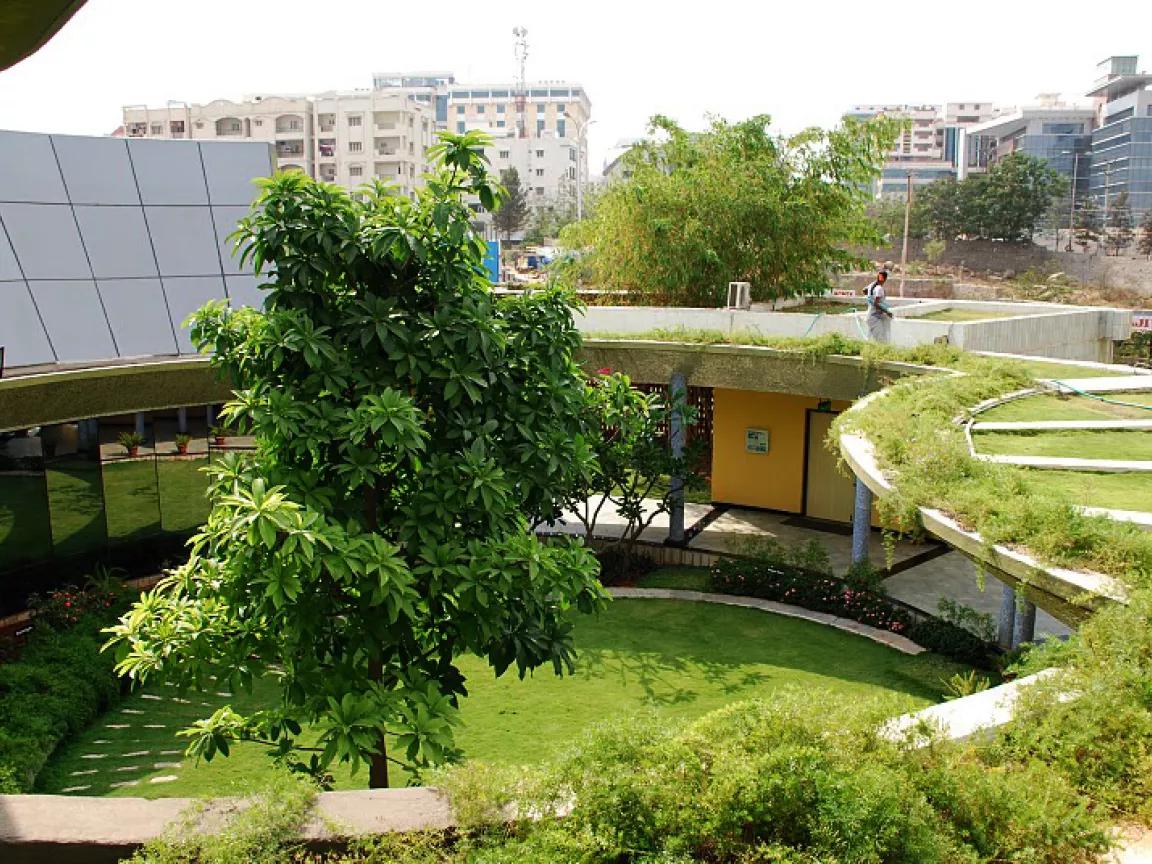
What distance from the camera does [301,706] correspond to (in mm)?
6383

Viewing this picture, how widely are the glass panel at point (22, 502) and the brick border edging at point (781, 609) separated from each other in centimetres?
842

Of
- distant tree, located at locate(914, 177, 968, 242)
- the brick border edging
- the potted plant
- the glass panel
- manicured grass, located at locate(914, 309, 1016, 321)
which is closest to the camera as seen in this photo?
the brick border edging

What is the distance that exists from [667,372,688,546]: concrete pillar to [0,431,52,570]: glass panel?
31.6 ft

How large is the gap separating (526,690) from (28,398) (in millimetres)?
7621

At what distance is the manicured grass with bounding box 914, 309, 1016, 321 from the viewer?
21156 millimetres

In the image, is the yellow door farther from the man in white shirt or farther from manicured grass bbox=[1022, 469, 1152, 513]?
manicured grass bbox=[1022, 469, 1152, 513]

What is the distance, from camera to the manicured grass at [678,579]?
16.7 metres

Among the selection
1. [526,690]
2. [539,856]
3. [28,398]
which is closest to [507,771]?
[539,856]

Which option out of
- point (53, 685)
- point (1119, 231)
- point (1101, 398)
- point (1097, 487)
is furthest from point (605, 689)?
point (1119, 231)

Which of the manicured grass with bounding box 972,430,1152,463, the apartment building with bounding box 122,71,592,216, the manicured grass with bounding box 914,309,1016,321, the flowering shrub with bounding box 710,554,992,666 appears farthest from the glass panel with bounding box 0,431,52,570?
the apartment building with bounding box 122,71,592,216

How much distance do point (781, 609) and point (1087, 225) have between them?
83.2 m

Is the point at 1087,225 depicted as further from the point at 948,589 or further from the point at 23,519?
the point at 23,519

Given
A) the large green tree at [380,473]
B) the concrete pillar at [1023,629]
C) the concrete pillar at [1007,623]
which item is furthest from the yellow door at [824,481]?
the large green tree at [380,473]

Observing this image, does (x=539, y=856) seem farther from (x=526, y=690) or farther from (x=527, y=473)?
(x=526, y=690)
